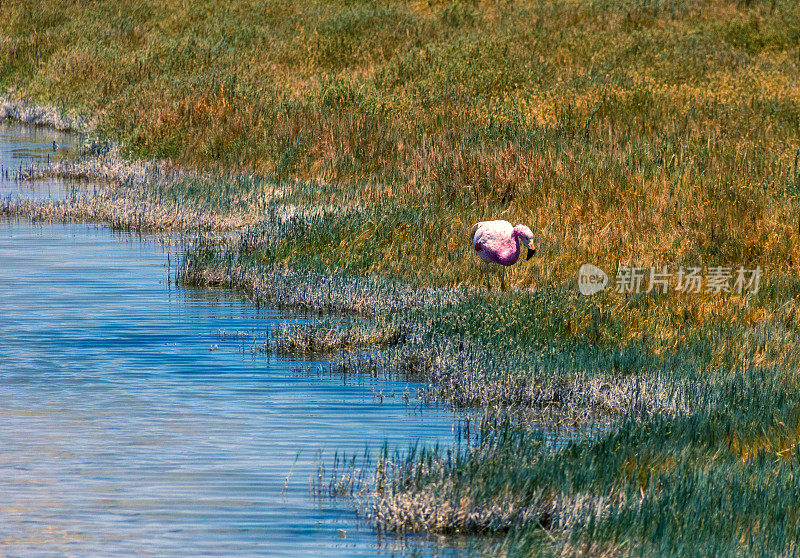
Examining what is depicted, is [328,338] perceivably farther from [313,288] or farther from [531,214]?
[531,214]

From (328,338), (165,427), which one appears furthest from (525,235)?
(165,427)

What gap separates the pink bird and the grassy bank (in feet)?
1.19

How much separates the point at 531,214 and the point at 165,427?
23.0 ft

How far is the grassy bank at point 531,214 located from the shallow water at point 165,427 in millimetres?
506

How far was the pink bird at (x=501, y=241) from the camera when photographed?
11164mm

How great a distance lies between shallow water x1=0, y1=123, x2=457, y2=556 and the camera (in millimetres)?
5910

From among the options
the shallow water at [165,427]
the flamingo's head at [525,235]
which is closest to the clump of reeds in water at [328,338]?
the shallow water at [165,427]

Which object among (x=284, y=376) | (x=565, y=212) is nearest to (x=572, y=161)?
(x=565, y=212)

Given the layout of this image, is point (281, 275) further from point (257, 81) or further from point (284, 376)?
point (257, 81)

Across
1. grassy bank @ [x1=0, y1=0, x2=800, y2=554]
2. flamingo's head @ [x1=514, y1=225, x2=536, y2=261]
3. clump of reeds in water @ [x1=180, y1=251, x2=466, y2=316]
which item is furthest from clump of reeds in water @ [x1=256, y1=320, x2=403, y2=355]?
flamingo's head @ [x1=514, y1=225, x2=536, y2=261]

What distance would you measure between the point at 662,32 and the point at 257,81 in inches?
379

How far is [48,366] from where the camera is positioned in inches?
368

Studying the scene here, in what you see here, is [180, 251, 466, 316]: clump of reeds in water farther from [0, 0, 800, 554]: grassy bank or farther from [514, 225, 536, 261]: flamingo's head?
[514, 225, 536, 261]: flamingo's head

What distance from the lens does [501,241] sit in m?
11.2
